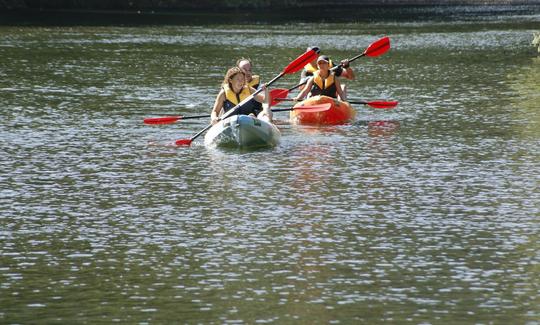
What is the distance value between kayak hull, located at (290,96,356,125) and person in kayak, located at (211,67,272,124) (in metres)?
2.38

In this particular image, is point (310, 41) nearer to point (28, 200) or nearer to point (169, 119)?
point (169, 119)

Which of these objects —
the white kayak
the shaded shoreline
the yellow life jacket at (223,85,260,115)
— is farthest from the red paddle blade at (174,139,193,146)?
the shaded shoreline

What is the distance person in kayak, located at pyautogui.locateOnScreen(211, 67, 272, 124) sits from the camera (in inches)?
870

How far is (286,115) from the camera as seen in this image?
26.7 m

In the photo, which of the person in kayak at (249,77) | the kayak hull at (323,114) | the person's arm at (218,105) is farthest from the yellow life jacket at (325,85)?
the person's arm at (218,105)

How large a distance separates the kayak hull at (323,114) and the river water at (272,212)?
0.37m

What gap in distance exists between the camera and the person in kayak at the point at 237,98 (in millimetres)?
22094

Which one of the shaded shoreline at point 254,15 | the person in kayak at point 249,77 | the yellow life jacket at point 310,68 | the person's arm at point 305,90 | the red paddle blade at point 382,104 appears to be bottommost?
the shaded shoreline at point 254,15

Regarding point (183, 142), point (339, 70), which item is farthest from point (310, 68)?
point (183, 142)

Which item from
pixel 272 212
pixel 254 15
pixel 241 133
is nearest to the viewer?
pixel 272 212

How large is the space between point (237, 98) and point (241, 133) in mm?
1551

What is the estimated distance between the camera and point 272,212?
606 inches

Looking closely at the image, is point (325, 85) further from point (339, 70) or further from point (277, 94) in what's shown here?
point (277, 94)

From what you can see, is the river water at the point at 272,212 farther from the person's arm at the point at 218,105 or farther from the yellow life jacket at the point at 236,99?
the yellow life jacket at the point at 236,99
